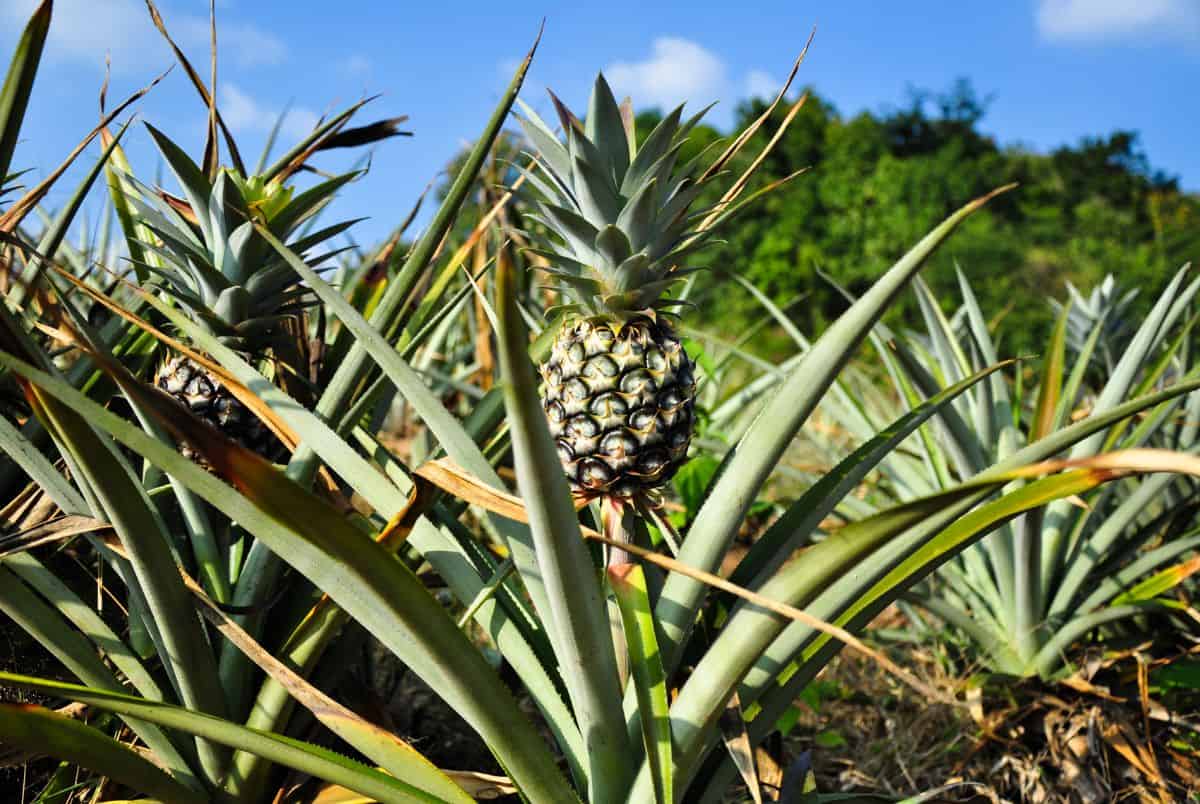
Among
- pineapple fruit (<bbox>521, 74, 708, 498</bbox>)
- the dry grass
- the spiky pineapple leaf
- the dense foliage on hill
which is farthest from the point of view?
the dense foliage on hill

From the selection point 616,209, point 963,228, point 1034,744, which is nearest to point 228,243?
point 616,209

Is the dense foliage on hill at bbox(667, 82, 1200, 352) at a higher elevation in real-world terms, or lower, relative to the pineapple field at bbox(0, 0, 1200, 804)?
higher

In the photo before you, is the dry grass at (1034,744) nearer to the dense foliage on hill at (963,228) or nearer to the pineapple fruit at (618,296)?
the pineapple fruit at (618,296)

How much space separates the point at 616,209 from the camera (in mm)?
1053

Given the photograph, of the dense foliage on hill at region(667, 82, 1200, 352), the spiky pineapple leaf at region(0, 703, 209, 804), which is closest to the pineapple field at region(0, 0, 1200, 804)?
the spiky pineapple leaf at region(0, 703, 209, 804)

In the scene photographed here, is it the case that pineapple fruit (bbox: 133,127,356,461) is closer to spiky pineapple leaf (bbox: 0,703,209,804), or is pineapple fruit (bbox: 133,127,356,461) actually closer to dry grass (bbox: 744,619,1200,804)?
spiky pineapple leaf (bbox: 0,703,209,804)

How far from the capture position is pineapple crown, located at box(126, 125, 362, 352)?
1186 millimetres

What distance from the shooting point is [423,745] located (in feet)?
5.30

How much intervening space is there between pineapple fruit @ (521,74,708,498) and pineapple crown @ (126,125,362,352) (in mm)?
420

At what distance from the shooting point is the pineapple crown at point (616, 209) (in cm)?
101

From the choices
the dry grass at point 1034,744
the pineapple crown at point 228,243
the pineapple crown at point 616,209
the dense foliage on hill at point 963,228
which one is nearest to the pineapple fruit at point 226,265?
the pineapple crown at point 228,243

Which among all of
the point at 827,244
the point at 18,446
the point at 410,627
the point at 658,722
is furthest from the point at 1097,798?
the point at 827,244

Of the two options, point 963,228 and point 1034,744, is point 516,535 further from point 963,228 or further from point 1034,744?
point 963,228

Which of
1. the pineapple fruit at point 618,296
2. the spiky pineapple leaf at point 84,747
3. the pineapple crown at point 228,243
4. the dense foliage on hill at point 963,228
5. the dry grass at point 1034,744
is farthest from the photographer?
the dense foliage on hill at point 963,228
